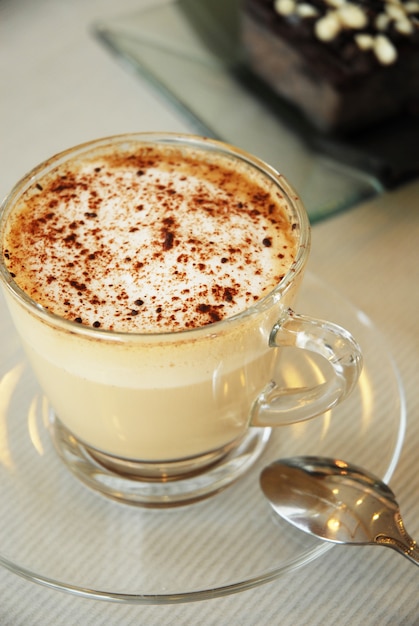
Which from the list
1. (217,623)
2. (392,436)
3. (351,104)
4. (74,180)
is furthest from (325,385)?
(351,104)

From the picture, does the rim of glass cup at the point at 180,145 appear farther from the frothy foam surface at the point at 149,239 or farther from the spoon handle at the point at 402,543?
the spoon handle at the point at 402,543

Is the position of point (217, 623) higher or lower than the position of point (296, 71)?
lower

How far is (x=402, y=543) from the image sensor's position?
0.88 m

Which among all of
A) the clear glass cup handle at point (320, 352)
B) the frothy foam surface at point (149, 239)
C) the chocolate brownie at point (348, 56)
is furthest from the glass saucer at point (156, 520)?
the chocolate brownie at point (348, 56)

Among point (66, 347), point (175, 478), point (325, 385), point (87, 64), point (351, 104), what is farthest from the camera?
point (87, 64)

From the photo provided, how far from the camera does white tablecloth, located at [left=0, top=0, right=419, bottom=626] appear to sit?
2.82ft

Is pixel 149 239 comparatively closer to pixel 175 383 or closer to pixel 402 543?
pixel 175 383

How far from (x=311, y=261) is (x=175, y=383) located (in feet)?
1.96

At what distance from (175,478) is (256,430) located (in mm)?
141

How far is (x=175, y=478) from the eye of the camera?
1010mm

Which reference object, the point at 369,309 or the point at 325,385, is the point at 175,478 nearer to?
the point at 325,385

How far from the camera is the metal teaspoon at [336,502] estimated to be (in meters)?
0.89

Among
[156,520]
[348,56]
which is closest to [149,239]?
[156,520]

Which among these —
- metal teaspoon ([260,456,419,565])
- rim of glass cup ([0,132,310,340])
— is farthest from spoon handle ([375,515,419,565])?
rim of glass cup ([0,132,310,340])
